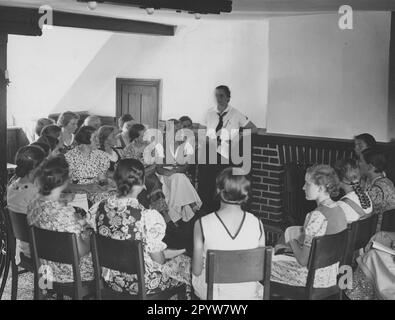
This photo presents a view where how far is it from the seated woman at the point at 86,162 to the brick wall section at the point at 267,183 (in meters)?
2.19

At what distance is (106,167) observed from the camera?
5504 millimetres

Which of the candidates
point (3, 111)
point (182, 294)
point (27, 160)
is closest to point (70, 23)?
point (3, 111)

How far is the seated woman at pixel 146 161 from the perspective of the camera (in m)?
6.21

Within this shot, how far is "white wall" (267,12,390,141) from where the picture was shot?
6176 millimetres

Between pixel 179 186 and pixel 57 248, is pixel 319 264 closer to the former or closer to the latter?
pixel 57 248

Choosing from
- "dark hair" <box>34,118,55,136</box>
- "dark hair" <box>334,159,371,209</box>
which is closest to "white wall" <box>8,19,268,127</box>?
"dark hair" <box>34,118,55,136</box>

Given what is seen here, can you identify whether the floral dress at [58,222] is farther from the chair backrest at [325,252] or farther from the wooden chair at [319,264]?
the chair backrest at [325,252]

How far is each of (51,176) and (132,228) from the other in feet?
2.21

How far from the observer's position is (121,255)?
3240mm

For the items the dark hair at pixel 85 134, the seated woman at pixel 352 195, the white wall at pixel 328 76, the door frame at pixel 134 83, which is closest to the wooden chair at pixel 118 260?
the seated woman at pixel 352 195

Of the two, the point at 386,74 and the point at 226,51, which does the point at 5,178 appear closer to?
the point at 226,51

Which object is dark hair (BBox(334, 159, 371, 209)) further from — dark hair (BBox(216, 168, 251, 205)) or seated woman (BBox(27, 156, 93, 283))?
seated woman (BBox(27, 156, 93, 283))
